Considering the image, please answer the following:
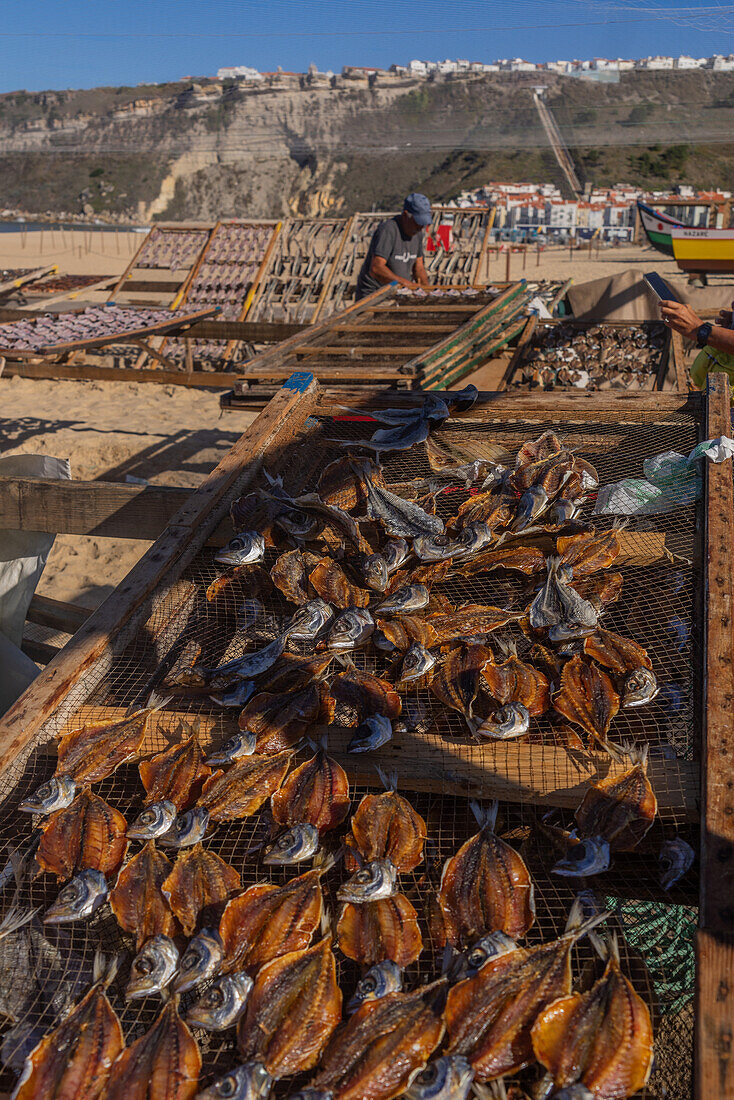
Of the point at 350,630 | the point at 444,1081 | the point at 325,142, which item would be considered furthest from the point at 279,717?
the point at 325,142

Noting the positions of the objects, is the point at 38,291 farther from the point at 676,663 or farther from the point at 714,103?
the point at 714,103

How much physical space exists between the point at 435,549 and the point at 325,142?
2912 inches

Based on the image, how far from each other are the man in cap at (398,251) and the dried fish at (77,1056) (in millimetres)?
8151

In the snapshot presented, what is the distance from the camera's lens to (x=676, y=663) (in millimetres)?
2314

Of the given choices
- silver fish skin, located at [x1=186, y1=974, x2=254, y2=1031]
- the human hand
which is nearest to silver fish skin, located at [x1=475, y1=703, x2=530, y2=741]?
silver fish skin, located at [x1=186, y1=974, x2=254, y2=1031]

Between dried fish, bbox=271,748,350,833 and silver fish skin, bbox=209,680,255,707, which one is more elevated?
silver fish skin, bbox=209,680,255,707

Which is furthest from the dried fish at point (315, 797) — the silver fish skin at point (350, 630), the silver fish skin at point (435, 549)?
the silver fish skin at point (435, 549)

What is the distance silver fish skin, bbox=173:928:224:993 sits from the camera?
1557 millimetres

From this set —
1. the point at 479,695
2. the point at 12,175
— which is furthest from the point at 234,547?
the point at 12,175

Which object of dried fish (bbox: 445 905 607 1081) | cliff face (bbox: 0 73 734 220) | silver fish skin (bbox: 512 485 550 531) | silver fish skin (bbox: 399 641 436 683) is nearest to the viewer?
dried fish (bbox: 445 905 607 1081)

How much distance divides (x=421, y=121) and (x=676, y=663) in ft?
251

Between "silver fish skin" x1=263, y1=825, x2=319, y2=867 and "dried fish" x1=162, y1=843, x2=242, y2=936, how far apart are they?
0.11 meters

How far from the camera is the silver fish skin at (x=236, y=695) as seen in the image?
2258 mm

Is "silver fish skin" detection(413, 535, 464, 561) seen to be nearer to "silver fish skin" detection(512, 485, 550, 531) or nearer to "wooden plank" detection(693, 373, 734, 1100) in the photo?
"silver fish skin" detection(512, 485, 550, 531)
